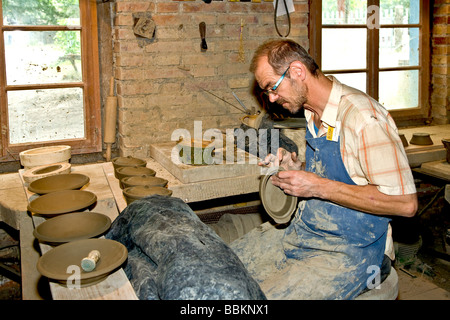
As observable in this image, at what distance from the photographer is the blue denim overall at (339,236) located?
243 centimetres

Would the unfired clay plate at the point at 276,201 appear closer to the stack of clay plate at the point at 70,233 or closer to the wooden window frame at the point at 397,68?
the stack of clay plate at the point at 70,233

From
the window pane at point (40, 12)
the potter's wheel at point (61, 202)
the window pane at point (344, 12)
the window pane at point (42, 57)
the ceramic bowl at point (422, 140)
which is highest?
the window pane at point (344, 12)

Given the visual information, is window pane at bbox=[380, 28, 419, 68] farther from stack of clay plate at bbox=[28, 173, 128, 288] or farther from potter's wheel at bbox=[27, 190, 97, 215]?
potter's wheel at bbox=[27, 190, 97, 215]

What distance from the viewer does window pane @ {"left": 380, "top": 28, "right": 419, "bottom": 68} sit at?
17.8 feet

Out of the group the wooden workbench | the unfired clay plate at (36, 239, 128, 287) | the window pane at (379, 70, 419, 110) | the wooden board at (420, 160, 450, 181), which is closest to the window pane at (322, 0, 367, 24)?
the window pane at (379, 70, 419, 110)

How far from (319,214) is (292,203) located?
10.8 inches

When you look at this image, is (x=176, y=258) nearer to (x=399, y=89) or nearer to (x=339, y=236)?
(x=339, y=236)

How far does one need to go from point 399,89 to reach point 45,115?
3895mm

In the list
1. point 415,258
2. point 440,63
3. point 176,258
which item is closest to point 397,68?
point 440,63

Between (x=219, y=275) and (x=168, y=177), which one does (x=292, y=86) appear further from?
(x=168, y=177)

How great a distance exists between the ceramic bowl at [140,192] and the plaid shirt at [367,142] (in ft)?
3.89

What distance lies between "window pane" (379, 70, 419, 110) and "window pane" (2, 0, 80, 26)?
339 cm

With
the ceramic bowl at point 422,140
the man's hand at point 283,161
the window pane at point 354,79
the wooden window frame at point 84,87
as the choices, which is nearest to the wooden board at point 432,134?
the ceramic bowl at point 422,140

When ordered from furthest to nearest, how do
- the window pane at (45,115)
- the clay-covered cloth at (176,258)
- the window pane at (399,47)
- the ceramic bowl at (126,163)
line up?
the window pane at (399,47) → the window pane at (45,115) → the ceramic bowl at (126,163) → the clay-covered cloth at (176,258)
